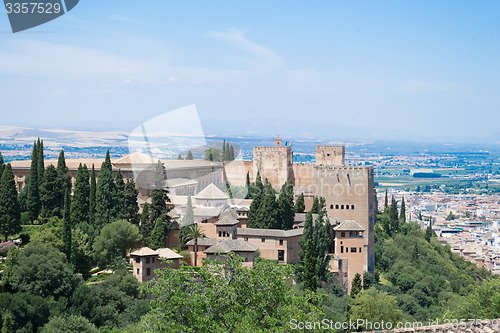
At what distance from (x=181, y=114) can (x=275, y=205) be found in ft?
31.2

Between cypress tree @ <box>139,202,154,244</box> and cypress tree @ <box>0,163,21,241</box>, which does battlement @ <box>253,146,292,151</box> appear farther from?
cypress tree @ <box>0,163,21,241</box>

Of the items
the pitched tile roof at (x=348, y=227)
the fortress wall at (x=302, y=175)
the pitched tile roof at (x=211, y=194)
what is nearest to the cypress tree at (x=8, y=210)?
the pitched tile roof at (x=211, y=194)

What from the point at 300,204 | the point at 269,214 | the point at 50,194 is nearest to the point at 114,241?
the point at 50,194

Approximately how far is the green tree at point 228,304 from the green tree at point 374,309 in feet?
32.3

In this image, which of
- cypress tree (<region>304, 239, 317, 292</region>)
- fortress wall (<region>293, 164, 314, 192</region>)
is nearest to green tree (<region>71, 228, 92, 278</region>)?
cypress tree (<region>304, 239, 317, 292</region>)

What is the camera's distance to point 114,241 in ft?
87.1

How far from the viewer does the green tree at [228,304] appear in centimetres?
1294

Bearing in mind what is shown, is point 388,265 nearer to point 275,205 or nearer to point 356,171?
point 356,171

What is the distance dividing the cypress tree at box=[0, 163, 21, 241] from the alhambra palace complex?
523 centimetres

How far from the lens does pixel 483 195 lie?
14225cm

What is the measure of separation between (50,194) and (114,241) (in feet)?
16.8

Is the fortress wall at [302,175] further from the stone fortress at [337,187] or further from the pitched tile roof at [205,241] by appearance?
the pitched tile roof at [205,241]

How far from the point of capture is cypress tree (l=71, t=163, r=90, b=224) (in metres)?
28.6

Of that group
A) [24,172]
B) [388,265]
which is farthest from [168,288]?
[24,172]
